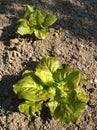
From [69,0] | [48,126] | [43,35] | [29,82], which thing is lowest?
[48,126]

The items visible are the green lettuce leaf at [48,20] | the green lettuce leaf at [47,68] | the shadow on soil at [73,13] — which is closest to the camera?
the green lettuce leaf at [47,68]

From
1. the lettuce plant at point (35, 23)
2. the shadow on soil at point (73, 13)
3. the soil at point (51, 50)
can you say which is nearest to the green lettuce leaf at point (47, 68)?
the soil at point (51, 50)

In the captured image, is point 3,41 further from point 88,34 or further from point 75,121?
point 75,121

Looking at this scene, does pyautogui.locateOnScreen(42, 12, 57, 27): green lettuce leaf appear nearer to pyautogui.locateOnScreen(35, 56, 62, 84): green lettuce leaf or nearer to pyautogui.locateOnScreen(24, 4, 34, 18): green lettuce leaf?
pyautogui.locateOnScreen(24, 4, 34, 18): green lettuce leaf

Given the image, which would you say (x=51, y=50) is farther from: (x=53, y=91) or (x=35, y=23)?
(x=53, y=91)

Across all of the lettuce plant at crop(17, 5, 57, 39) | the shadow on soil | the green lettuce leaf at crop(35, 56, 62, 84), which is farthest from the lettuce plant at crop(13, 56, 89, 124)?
the shadow on soil

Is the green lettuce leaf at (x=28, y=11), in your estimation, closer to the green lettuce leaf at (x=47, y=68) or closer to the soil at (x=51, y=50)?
the soil at (x=51, y=50)

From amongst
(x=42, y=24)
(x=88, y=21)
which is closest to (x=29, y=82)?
(x=42, y=24)
